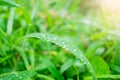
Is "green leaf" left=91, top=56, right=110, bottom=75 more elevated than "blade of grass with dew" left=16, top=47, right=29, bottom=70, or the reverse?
"blade of grass with dew" left=16, top=47, right=29, bottom=70

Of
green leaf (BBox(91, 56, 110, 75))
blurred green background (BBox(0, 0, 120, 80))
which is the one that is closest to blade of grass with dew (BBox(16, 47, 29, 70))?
blurred green background (BBox(0, 0, 120, 80))

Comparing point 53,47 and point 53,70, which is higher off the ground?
point 53,47

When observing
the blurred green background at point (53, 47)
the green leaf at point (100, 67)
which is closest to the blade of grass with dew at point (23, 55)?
the blurred green background at point (53, 47)

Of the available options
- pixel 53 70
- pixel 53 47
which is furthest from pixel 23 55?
pixel 53 47

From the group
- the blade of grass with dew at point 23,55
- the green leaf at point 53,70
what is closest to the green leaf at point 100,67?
the green leaf at point 53,70

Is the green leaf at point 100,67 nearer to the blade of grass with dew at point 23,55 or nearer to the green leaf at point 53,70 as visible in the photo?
the green leaf at point 53,70

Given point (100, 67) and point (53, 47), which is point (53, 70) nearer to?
point (100, 67)

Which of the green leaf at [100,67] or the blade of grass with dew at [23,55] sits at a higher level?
the blade of grass with dew at [23,55]

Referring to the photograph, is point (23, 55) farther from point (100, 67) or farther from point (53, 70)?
point (100, 67)

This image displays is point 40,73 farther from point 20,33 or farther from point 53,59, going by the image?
point 20,33

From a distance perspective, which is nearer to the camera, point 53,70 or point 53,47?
point 53,70

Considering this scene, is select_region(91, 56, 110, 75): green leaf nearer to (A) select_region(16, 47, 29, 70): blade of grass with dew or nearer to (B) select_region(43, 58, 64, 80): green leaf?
(B) select_region(43, 58, 64, 80): green leaf
